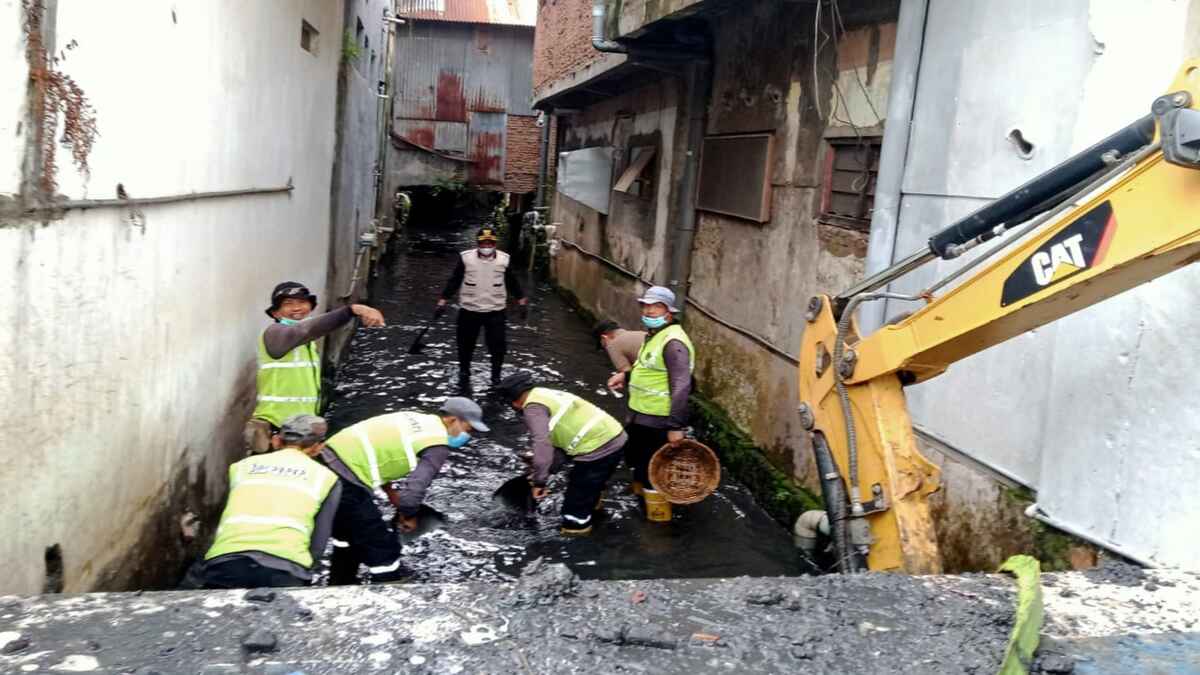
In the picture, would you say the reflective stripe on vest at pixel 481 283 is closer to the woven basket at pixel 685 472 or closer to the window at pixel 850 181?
the woven basket at pixel 685 472

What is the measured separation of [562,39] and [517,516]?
41.5 feet

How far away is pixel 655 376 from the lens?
22.7 ft

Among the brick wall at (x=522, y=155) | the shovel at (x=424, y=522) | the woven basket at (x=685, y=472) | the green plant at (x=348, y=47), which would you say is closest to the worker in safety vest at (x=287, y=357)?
the shovel at (x=424, y=522)

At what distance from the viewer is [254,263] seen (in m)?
6.78

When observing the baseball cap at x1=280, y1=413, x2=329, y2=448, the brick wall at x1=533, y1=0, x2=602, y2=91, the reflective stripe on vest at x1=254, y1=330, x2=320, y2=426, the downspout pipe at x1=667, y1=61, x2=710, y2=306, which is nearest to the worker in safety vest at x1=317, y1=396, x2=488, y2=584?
the baseball cap at x1=280, y1=413, x2=329, y2=448

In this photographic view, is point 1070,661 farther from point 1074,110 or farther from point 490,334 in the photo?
point 490,334

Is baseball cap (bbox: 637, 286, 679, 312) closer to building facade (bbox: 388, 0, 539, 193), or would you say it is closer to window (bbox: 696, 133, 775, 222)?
window (bbox: 696, 133, 775, 222)

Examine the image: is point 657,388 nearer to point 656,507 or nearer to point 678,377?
point 678,377

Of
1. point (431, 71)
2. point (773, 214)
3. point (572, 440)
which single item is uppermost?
point (431, 71)

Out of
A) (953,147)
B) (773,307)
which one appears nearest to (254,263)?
(773,307)

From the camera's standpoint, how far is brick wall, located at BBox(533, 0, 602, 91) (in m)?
15.2

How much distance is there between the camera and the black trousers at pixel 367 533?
16.5 feet

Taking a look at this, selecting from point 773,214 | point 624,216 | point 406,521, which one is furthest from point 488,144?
point 406,521

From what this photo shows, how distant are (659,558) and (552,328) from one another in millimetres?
8751
